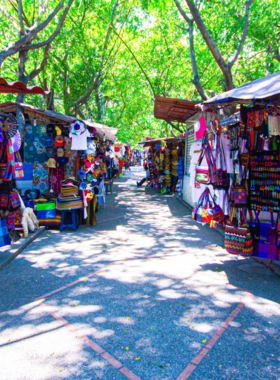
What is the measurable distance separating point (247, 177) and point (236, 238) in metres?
1.04

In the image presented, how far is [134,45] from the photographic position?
65.7 ft

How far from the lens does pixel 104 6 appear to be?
538 inches

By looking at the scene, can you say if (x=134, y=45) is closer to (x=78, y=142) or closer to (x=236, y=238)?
(x=78, y=142)

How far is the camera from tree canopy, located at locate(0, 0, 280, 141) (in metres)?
9.18

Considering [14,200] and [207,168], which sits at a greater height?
[207,168]

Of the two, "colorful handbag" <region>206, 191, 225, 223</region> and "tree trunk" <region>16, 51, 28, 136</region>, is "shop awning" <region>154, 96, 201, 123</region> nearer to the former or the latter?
"tree trunk" <region>16, 51, 28, 136</region>

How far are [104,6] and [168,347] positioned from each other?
1480 centimetres

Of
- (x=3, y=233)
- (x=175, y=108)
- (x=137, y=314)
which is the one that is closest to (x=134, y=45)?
(x=175, y=108)

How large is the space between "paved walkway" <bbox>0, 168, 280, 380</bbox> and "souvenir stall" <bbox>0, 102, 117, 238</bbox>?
1497 millimetres

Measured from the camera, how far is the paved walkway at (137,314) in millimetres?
2758

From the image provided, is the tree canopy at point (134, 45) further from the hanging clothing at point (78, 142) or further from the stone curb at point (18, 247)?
A: the stone curb at point (18, 247)

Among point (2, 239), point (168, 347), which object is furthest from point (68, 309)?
point (2, 239)

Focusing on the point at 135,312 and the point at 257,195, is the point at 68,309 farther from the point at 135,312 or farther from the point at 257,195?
the point at 257,195

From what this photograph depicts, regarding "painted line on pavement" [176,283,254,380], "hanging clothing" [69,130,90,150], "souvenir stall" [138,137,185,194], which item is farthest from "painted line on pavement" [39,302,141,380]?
"souvenir stall" [138,137,185,194]
